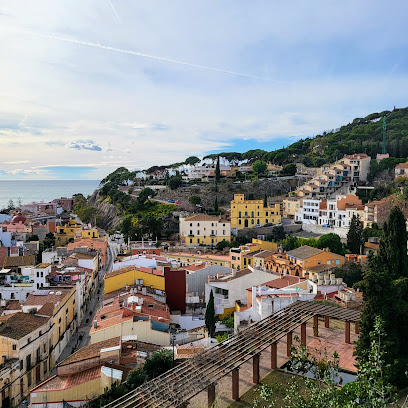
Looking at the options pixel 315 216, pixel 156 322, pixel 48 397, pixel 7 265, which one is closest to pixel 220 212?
pixel 315 216

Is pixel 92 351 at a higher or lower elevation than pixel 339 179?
lower

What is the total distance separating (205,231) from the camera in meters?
40.8

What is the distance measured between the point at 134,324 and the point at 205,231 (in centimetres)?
2496

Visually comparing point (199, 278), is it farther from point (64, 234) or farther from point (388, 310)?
point (64, 234)

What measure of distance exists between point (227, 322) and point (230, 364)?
10.0 metres

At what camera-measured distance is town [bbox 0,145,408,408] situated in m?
11.7

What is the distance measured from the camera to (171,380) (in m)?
9.55

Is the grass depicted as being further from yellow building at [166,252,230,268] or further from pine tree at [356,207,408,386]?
yellow building at [166,252,230,268]

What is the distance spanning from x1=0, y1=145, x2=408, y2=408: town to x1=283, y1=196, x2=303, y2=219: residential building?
0.17 meters

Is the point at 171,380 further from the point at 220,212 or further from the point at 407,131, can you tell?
the point at 407,131

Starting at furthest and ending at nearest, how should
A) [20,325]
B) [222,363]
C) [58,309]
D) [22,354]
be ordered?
[58,309], [20,325], [22,354], [222,363]

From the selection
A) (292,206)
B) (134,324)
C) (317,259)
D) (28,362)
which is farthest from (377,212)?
(28,362)

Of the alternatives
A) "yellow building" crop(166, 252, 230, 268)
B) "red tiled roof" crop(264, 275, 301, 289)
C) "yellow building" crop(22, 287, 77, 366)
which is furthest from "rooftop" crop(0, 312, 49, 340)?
"yellow building" crop(166, 252, 230, 268)

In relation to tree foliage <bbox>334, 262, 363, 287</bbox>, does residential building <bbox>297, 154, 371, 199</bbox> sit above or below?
above
